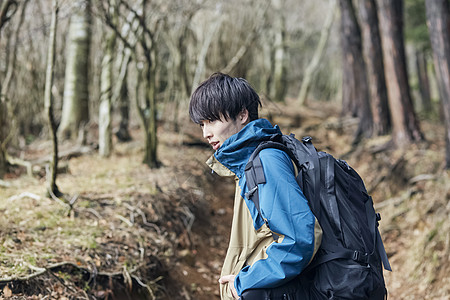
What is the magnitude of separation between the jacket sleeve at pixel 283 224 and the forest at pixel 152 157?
293cm

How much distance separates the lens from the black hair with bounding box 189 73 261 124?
7.14ft

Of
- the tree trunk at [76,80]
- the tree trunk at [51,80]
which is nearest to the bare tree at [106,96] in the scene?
the tree trunk at [76,80]

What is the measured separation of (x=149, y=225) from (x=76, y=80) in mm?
5071

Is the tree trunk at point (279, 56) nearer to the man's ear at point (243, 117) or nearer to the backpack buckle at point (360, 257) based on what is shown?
the man's ear at point (243, 117)

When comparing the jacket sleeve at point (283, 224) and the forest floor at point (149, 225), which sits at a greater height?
the jacket sleeve at point (283, 224)

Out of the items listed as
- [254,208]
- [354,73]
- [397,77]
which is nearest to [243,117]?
[254,208]

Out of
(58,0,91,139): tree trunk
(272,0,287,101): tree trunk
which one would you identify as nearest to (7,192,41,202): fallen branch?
(58,0,91,139): tree trunk

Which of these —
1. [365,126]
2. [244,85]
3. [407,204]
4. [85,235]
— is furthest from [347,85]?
[244,85]

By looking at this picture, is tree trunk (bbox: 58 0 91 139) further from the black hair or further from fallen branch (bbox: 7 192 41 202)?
the black hair

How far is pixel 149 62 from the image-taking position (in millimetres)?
7863

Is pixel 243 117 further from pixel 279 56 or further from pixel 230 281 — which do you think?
pixel 279 56

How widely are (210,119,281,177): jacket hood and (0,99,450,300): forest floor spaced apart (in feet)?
9.20

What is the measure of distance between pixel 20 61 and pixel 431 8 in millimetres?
9382

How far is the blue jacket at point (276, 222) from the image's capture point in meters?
1.86
